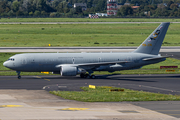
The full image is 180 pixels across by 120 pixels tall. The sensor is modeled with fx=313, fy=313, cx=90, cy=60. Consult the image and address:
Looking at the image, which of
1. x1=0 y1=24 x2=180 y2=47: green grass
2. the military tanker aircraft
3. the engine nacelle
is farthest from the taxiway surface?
x1=0 y1=24 x2=180 y2=47: green grass

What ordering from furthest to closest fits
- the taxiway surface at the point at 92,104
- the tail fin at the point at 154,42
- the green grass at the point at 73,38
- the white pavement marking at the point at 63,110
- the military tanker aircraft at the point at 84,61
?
1. the green grass at the point at 73,38
2. the tail fin at the point at 154,42
3. the military tanker aircraft at the point at 84,61
4. the taxiway surface at the point at 92,104
5. the white pavement marking at the point at 63,110

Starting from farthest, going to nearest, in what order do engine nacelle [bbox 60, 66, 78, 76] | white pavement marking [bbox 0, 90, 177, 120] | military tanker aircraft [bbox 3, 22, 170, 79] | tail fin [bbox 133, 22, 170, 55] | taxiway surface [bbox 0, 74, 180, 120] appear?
tail fin [bbox 133, 22, 170, 55], military tanker aircraft [bbox 3, 22, 170, 79], engine nacelle [bbox 60, 66, 78, 76], taxiway surface [bbox 0, 74, 180, 120], white pavement marking [bbox 0, 90, 177, 120]

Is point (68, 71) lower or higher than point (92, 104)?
lower

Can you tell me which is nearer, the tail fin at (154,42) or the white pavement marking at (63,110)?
the white pavement marking at (63,110)

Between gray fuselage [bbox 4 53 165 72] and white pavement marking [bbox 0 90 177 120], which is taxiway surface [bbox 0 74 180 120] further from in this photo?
gray fuselage [bbox 4 53 165 72]

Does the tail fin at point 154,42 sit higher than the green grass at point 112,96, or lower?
→ higher

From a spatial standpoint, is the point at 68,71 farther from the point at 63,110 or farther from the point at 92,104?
the point at 63,110

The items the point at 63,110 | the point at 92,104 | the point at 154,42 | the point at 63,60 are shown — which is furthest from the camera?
the point at 154,42

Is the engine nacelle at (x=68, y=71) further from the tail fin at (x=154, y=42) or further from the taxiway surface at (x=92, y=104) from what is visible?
the tail fin at (x=154, y=42)

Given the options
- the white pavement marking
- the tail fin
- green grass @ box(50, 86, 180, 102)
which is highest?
the tail fin

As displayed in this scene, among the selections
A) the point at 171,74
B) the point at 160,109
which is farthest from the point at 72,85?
the point at 171,74

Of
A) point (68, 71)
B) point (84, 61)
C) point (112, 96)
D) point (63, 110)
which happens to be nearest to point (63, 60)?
point (68, 71)

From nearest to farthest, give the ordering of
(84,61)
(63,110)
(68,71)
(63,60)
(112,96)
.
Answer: (63,110) → (112,96) → (68,71) → (63,60) → (84,61)

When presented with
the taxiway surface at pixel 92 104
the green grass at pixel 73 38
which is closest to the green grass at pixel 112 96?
the taxiway surface at pixel 92 104
